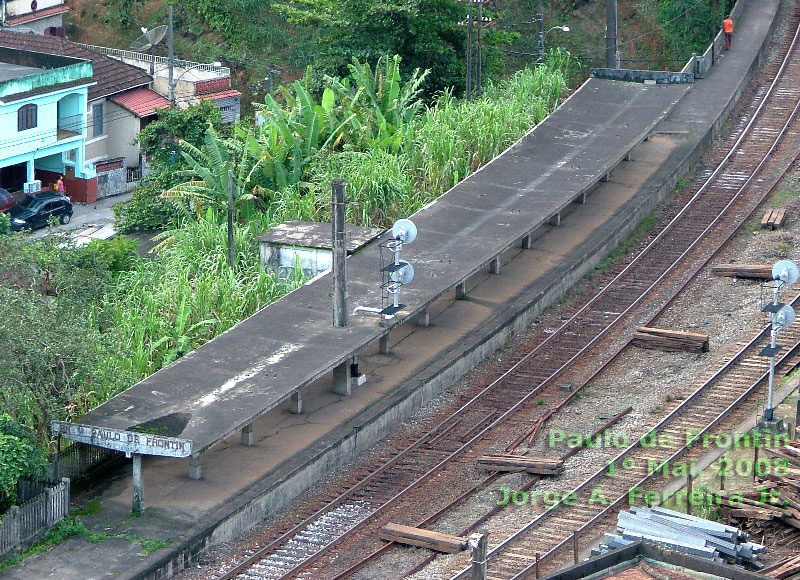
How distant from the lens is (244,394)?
2644cm

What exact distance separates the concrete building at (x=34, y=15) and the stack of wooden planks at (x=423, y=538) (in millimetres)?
40504

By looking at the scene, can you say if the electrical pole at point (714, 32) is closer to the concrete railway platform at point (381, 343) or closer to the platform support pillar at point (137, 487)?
the concrete railway platform at point (381, 343)

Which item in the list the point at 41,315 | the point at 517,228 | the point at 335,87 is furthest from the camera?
the point at 335,87


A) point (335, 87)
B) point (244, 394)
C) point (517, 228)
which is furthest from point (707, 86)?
point (244, 394)

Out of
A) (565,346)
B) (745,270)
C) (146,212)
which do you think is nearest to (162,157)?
(146,212)

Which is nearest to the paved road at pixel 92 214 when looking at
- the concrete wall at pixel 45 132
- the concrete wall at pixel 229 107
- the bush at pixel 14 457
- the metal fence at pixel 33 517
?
the concrete wall at pixel 45 132

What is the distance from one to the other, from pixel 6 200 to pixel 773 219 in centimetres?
2301

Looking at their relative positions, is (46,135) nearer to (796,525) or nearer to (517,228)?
(517,228)

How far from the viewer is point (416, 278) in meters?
31.5

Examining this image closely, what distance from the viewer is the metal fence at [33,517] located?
915 inches

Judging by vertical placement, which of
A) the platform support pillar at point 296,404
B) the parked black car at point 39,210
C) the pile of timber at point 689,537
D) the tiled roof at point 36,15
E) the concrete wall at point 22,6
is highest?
the concrete wall at point 22,6

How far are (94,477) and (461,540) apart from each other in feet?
21.1

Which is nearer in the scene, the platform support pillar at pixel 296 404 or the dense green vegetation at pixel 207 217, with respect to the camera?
the dense green vegetation at pixel 207 217

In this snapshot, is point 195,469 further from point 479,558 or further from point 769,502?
point 769,502
